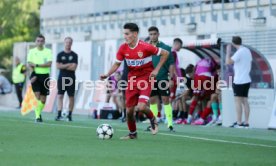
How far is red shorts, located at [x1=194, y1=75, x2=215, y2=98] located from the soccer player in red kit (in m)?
8.47

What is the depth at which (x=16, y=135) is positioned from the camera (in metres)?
16.0

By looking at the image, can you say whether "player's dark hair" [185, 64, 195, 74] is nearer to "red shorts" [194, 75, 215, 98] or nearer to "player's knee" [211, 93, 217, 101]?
"red shorts" [194, 75, 215, 98]

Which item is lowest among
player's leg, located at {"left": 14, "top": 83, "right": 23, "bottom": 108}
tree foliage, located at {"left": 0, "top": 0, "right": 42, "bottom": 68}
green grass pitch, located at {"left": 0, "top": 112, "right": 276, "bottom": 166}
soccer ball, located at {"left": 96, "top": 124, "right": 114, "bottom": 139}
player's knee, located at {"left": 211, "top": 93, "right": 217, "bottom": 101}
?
green grass pitch, located at {"left": 0, "top": 112, "right": 276, "bottom": 166}

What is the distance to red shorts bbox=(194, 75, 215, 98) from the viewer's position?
24656 mm

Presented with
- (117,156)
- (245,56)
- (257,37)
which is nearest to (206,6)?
(257,37)

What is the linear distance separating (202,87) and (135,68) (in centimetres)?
887

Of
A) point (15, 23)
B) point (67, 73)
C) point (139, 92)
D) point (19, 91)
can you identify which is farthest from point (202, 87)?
point (15, 23)

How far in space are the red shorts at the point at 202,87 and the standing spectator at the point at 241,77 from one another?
195 centimetres

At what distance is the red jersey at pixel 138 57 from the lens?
630 inches

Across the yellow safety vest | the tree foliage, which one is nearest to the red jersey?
the yellow safety vest

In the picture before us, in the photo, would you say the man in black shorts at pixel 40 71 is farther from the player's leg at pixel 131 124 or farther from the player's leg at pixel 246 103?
the player's leg at pixel 131 124

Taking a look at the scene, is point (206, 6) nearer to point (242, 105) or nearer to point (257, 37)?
point (257, 37)

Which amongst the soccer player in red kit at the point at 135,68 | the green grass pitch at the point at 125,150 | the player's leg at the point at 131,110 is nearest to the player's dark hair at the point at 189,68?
the green grass pitch at the point at 125,150

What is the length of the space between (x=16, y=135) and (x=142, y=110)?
2230 millimetres
